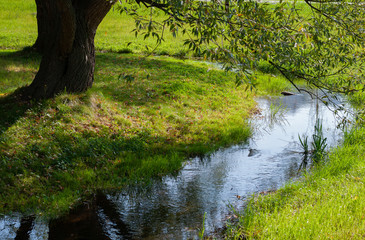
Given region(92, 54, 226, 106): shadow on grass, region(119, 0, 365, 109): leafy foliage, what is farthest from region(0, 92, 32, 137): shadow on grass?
region(119, 0, 365, 109): leafy foliage

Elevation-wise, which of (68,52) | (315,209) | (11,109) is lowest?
(315,209)

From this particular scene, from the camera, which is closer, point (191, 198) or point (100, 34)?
point (191, 198)

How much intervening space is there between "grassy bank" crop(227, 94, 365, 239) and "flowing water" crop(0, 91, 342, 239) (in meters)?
0.60

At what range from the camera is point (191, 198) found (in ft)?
24.4

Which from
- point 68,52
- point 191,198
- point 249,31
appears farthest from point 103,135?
point 249,31

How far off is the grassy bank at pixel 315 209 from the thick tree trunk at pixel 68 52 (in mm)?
5766

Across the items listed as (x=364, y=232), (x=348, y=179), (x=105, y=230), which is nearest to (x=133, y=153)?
(x=105, y=230)

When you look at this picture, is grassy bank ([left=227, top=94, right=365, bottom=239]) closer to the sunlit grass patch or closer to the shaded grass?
the sunlit grass patch

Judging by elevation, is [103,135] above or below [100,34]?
below

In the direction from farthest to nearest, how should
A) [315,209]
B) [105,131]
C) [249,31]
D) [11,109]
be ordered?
[105,131] → [11,109] → [249,31] → [315,209]

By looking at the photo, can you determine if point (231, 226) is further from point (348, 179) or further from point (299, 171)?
point (299, 171)

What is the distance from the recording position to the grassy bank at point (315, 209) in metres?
5.30

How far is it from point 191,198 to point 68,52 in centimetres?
524

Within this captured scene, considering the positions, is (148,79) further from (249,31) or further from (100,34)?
(100,34)
